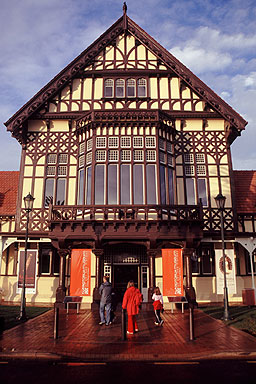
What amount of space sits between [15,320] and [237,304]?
12860mm

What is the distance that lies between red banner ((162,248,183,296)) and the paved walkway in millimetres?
3827

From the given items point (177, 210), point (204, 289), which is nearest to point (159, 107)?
point (177, 210)

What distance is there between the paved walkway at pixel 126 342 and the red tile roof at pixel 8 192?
9587 millimetres

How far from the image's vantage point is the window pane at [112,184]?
18889mm

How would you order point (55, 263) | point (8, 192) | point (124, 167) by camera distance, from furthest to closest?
point (8, 192)
point (55, 263)
point (124, 167)

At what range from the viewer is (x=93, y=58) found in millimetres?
22312

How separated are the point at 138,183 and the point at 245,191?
8261mm

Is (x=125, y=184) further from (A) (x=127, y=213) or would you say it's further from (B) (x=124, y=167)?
(A) (x=127, y=213)

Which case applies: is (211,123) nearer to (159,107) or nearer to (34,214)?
(159,107)

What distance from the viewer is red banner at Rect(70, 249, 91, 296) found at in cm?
1783

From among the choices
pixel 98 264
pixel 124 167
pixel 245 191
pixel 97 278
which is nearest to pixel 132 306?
pixel 97 278

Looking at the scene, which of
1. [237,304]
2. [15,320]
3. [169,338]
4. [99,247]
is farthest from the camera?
[237,304]

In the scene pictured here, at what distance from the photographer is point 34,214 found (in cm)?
2041

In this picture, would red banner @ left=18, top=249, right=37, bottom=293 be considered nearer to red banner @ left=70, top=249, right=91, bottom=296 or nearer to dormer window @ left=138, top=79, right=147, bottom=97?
red banner @ left=70, top=249, right=91, bottom=296
